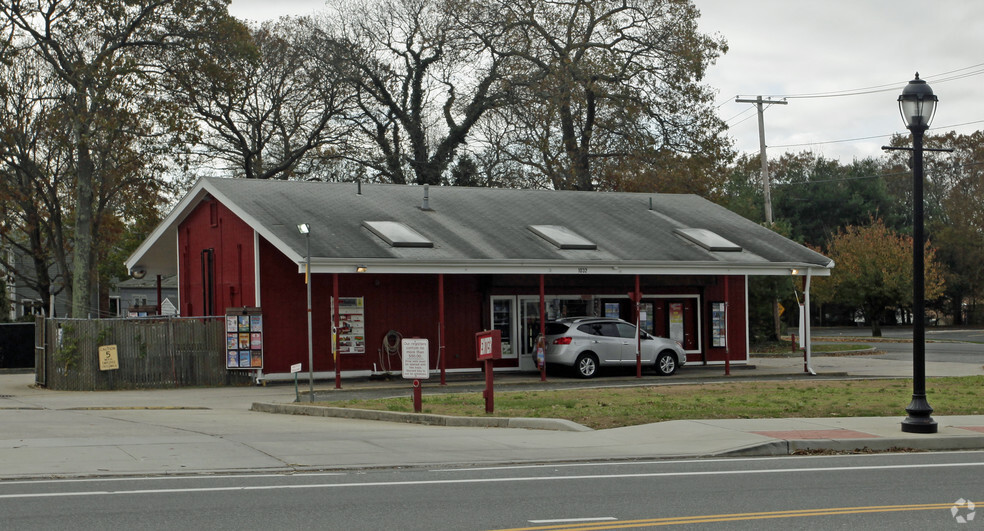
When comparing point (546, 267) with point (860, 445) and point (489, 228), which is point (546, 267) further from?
point (860, 445)

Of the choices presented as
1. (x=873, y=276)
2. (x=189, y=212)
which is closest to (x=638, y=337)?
(x=189, y=212)

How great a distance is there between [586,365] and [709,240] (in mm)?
6199

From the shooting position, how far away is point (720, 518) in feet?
30.4

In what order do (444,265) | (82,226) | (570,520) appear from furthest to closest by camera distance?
(82,226), (444,265), (570,520)

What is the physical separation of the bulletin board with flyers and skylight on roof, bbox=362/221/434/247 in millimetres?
3705

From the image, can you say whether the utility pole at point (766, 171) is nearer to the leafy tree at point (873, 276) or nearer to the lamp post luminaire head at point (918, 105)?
the leafy tree at point (873, 276)

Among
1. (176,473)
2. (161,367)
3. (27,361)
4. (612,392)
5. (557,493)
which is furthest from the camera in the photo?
(27,361)

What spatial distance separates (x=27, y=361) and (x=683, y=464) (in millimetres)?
30691

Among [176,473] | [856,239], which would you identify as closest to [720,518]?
[176,473]

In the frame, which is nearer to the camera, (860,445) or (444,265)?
(860,445)

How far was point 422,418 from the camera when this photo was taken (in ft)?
57.9

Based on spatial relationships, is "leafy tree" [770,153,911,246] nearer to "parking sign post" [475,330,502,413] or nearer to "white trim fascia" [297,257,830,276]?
"white trim fascia" [297,257,830,276]

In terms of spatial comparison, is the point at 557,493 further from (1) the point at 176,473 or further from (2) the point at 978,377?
(2) the point at 978,377

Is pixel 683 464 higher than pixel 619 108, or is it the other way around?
pixel 619 108
